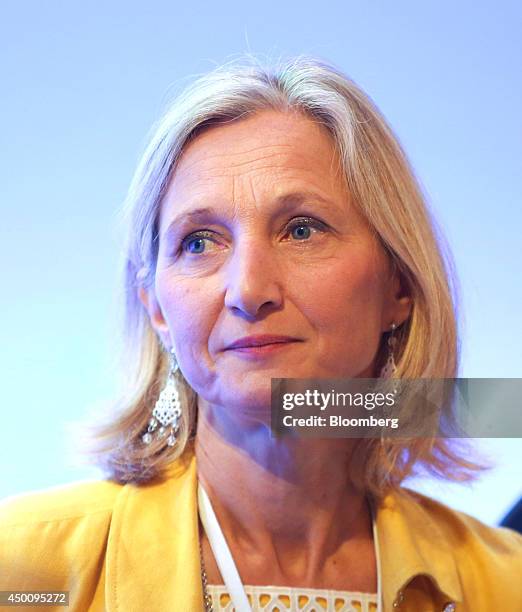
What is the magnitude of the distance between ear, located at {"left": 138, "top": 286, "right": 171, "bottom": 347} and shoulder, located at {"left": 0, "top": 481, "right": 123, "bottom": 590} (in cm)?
29

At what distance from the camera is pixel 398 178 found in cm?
169

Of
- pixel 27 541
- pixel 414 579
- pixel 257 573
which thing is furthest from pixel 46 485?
pixel 414 579

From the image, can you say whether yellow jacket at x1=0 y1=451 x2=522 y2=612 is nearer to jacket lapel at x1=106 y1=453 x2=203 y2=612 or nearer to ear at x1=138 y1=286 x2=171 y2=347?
jacket lapel at x1=106 y1=453 x2=203 y2=612

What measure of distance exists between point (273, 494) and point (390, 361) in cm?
31

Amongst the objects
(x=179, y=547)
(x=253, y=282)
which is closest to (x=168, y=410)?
(x=179, y=547)

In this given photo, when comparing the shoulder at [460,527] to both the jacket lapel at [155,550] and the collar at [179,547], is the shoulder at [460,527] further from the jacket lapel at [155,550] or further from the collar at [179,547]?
the jacket lapel at [155,550]

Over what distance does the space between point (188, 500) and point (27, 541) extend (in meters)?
0.27

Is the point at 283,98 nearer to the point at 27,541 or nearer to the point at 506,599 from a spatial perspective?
the point at 27,541

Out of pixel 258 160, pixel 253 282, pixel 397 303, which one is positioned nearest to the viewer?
pixel 253 282

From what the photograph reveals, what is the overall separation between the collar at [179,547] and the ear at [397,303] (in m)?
0.33

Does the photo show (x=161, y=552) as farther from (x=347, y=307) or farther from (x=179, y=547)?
(x=347, y=307)

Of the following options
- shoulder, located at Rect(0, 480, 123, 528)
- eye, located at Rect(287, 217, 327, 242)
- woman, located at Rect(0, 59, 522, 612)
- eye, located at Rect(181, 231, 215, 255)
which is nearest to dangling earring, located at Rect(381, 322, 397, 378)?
woman, located at Rect(0, 59, 522, 612)

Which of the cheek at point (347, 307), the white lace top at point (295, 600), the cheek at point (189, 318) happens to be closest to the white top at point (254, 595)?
the white lace top at point (295, 600)

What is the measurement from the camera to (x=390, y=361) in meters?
1.75
